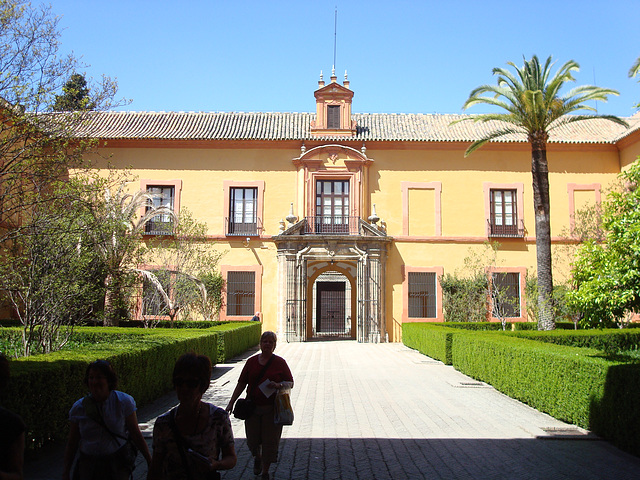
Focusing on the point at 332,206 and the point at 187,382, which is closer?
the point at 187,382

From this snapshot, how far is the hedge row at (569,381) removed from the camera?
6.71m

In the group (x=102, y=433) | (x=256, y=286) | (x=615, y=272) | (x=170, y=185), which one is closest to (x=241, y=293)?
(x=256, y=286)

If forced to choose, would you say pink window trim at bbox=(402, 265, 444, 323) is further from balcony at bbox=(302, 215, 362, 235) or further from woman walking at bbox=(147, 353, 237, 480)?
woman walking at bbox=(147, 353, 237, 480)

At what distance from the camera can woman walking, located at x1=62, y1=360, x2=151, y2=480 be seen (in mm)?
3564

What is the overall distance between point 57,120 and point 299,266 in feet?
46.4

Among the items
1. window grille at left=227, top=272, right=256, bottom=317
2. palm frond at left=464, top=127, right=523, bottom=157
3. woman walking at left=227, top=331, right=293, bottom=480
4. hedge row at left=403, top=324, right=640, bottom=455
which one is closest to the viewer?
woman walking at left=227, top=331, right=293, bottom=480

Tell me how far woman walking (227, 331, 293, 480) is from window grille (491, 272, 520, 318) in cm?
1857

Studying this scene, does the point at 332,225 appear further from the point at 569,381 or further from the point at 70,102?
the point at 569,381

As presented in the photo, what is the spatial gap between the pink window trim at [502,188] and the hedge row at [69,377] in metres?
14.9

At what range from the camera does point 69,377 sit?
6.71 metres

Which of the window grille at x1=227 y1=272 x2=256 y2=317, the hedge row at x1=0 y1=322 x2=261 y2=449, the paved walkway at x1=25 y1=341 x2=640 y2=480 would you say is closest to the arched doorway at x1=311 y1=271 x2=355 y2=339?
the window grille at x1=227 y1=272 x2=256 y2=317

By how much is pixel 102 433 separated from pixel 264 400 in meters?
2.07

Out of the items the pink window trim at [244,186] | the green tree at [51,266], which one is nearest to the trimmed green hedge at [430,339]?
the pink window trim at [244,186]

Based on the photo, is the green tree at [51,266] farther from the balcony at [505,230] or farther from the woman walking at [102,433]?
the balcony at [505,230]
